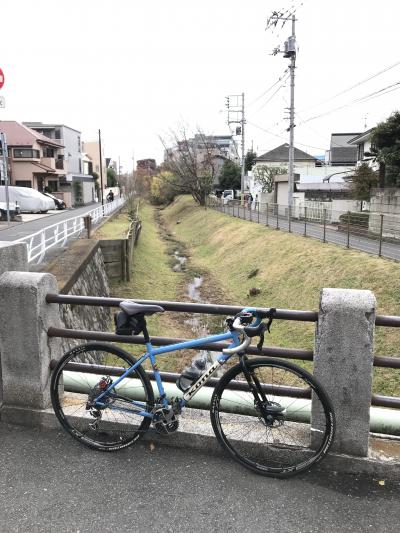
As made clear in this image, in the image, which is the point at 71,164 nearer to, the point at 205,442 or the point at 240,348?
the point at 205,442

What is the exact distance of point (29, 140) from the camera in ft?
145

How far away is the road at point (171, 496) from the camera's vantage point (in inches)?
92.7

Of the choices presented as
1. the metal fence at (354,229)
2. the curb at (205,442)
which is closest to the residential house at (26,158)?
the metal fence at (354,229)

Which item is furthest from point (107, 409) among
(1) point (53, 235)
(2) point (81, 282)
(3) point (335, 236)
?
(1) point (53, 235)

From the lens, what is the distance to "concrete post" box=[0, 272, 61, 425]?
3156mm

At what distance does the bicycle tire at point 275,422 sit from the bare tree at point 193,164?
1646 inches

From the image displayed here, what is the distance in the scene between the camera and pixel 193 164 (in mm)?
45969

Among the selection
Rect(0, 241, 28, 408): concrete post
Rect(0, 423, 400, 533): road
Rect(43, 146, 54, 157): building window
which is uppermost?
Rect(43, 146, 54, 157): building window

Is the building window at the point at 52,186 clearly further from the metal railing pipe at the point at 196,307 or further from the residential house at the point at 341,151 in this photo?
the metal railing pipe at the point at 196,307

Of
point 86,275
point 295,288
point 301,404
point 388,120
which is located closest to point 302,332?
point 295,288

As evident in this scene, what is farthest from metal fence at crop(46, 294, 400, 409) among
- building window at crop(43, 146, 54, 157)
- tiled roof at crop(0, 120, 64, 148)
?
building window at crop(43, 146, 54, 157)

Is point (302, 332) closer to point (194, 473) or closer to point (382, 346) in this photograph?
point (382, 346)

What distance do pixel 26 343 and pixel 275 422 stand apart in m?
1.81

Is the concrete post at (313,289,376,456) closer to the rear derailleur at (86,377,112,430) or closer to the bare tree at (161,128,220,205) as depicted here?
the rear derailleur at (86,377,112,430)
